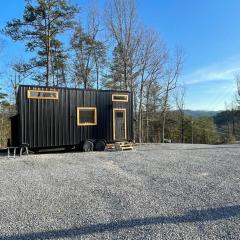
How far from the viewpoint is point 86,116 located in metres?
13.2

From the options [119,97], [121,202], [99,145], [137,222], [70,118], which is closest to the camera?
[137,222]

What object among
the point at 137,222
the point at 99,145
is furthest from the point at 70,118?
the point at 137,222

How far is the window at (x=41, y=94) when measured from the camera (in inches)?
462

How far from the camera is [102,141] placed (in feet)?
44.4

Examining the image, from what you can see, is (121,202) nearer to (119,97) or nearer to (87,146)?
(87,146)

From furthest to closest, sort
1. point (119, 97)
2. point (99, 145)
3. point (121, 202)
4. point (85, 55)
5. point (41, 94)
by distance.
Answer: point (85, 55), point (119, 97), point (99, 145), point (41, 94), point (121, 202)

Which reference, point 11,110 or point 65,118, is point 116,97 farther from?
point 11,110

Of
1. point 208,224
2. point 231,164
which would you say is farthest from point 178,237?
point 231,164

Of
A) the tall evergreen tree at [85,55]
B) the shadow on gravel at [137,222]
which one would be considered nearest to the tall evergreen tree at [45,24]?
the tall evergreen tree at [85,55]

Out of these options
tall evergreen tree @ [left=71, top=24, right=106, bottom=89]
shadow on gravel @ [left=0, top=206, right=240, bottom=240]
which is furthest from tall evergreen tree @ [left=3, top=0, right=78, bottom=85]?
shadow on gravel @ [left=0, top=206, right=240, bottom=240]

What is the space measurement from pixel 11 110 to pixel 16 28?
955 cm

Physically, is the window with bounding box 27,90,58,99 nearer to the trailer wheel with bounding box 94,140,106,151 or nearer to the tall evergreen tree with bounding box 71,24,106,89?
the trailer wheel with bounding box 94,140,106,151

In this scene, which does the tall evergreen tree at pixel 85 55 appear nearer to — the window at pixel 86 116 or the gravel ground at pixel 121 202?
the window at pixel 86 116

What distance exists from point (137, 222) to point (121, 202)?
3.18ft
